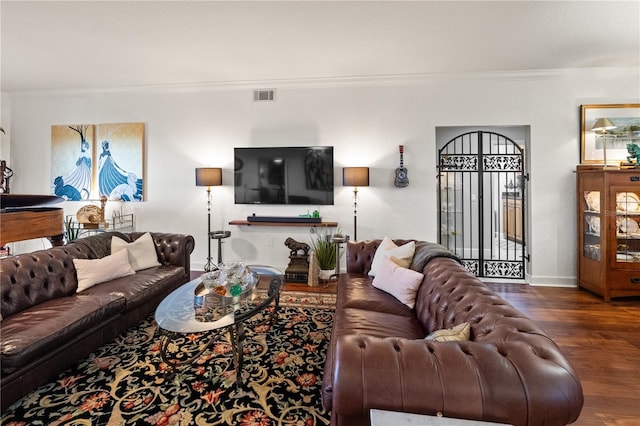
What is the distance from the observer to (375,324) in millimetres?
1883

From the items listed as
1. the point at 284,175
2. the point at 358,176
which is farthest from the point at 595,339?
the point at 284,175

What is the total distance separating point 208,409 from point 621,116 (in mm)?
5787

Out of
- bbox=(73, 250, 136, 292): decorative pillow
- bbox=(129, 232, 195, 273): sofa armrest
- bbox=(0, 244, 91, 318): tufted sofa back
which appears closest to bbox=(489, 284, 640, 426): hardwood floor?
bbox=(129, 232, 195, 273): sofa armrest

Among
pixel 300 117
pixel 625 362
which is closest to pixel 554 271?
pixel 625 362

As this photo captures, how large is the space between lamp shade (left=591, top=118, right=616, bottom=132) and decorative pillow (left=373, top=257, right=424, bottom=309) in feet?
11.9

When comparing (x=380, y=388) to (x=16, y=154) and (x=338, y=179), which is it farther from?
(x=16, y=154)

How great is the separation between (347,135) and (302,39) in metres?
1.52

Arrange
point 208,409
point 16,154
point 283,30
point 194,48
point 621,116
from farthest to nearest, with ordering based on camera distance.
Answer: point 16,154 → point 621,116 → point 194,48 → point 283,30 → point 208,409

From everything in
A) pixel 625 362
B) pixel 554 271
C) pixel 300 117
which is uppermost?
pixel 300 117

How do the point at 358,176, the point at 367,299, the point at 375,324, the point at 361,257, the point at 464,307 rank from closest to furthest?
the point at 464,307
the point at 375,324
the point at 367,299
the point at 361,257
the point at 358,176

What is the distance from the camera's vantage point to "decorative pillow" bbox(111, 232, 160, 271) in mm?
3096

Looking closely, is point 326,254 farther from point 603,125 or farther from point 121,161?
point 603,125

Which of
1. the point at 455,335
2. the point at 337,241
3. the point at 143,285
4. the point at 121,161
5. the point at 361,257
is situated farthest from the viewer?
the point at 121,161

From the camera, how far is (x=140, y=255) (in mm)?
3168
